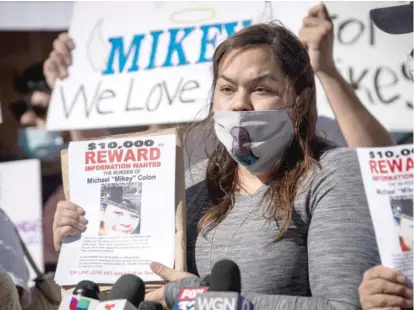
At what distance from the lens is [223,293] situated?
70.2 inches

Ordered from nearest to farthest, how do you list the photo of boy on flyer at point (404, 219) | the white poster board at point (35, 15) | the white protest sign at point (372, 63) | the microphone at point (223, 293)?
the microphone at point (223, 293), the photo of boy on flyer at point (404, 219), the white protest sign at point (372, 63), the white poster board at point (35, 15)

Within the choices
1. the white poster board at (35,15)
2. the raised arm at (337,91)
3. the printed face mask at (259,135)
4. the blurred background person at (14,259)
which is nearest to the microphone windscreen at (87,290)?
the printed face mask at (259,135)

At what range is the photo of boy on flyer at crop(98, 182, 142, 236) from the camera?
2582 mm

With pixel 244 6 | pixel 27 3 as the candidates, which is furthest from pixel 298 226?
pixel 27 3

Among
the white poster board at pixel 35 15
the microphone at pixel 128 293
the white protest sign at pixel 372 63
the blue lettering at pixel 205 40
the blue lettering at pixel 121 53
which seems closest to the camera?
the microphone at pixel 128 293

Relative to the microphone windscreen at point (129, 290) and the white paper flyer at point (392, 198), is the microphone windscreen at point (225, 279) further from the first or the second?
the white paper flyer at point (392, 198)

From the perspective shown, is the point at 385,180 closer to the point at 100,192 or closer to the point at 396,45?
the point at 396,45

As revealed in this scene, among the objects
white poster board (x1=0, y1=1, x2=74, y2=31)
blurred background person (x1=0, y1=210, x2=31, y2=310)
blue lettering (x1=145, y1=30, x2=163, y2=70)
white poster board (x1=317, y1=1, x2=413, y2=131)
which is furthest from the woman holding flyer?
white poster board (x1=0, y1=1, x2=74, y2=31)

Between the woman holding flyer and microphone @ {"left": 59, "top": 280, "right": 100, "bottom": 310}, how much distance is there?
298 millimetres

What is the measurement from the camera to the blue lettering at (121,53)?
3084 millimetres

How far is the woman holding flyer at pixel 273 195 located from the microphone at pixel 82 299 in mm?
298

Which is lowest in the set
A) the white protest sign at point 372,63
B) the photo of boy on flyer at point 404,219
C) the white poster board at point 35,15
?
the photo of boy on flyer at point 404,219

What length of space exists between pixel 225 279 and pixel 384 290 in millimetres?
602

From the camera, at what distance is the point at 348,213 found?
88.3 inches
